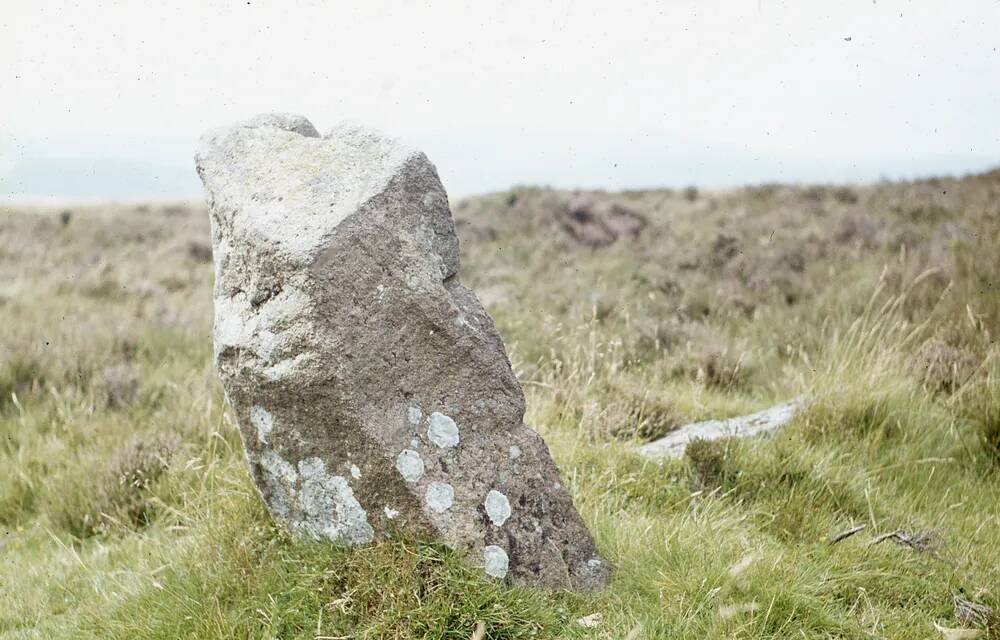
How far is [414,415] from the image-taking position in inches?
123

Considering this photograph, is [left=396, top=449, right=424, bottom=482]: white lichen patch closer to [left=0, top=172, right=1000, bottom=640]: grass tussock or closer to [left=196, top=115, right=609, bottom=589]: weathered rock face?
[left=196, top=115, right=609, bottom=589]: weathered rock face

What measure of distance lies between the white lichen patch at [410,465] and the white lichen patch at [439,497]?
0.24 ft

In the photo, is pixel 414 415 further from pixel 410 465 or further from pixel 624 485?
pixel 624 485

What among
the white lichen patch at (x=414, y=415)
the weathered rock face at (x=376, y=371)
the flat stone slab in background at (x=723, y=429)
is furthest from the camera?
the flat stone slab in background at (x=723, y=429)

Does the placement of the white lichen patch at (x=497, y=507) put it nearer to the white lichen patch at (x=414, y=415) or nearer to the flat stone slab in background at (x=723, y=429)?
the white lichen patch at (x=414, y=415)

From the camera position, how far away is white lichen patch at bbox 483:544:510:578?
3.11m

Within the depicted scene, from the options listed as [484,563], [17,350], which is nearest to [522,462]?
[484,563]

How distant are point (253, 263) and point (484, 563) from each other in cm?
151

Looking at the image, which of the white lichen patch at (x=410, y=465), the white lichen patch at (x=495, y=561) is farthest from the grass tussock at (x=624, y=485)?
the white lichen patch at (x=410, y=465)

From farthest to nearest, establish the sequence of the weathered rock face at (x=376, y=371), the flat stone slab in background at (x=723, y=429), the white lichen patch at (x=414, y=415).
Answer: the flat stone slab in background at (x=723, y=429)
the white lichen patch at (x=414, y=415)
the weathered rock face at (x=376, y=371)

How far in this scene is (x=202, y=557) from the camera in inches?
138

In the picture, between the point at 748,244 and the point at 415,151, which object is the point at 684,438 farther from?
the point at 748,244

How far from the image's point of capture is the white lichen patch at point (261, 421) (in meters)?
3.17

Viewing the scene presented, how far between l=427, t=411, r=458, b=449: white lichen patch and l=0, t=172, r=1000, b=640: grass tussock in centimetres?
42
